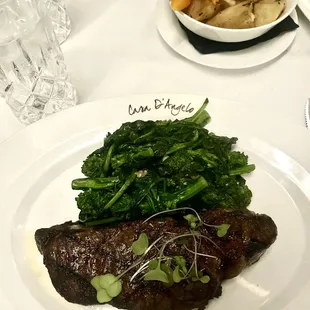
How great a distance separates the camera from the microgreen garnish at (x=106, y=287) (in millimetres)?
1479

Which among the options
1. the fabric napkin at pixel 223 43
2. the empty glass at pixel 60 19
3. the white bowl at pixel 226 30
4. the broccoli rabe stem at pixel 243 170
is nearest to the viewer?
the broccoli rabe stem at pixel 243 170

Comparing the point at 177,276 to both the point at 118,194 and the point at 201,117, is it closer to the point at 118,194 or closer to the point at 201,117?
the point at 118,194

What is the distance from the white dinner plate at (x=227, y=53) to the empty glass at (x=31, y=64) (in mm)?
533

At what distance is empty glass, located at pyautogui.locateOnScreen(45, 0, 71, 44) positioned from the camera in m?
2.26

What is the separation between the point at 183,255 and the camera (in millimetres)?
1530

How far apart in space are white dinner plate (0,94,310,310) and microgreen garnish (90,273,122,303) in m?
0.16

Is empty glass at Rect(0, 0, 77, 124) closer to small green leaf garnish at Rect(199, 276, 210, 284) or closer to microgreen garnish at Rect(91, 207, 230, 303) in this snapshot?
microgreen garnish at Rect(91, 207, 230, 303)

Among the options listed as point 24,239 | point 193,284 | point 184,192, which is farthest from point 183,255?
point 24,239

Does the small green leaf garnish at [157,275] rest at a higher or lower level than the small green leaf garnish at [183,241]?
lower

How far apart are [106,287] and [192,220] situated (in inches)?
14.4

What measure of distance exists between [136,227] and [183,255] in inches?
7.7

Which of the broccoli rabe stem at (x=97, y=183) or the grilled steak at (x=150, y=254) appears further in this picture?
the broccoli rabe stem at (x=97, y=183)

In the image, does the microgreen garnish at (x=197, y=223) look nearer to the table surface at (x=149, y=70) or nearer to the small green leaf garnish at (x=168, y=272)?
the small green leaf garnish at (x=168, y=272)

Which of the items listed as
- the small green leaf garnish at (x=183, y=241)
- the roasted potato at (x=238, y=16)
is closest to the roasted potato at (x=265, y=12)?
the roasted potato at (x=238, y=16)
